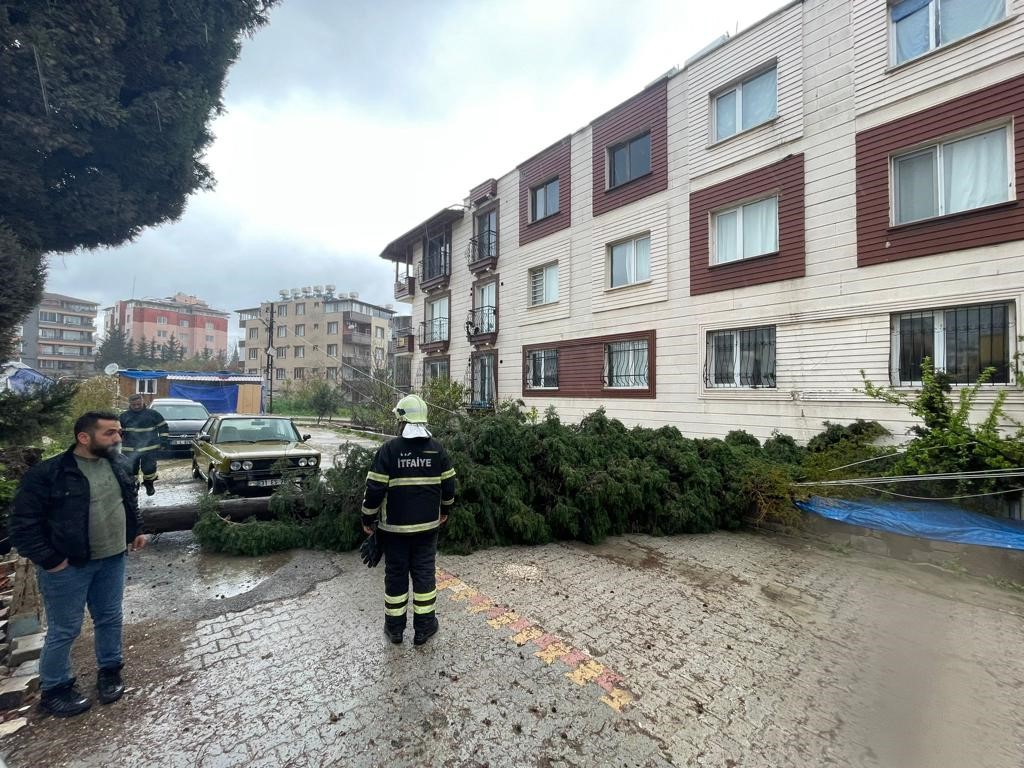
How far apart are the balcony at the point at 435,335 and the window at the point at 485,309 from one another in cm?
210

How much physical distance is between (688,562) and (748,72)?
1069 centimetres

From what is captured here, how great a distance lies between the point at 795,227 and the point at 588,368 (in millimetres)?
6175

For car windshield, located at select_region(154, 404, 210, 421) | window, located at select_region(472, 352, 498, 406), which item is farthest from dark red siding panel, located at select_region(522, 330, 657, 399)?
car windshield, located at select_region(154, 404, 210, 421)

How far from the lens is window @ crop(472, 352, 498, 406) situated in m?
17.6

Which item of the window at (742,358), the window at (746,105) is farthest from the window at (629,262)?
the window at (746,105)

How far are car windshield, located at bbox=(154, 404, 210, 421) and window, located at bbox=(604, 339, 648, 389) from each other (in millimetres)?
12518

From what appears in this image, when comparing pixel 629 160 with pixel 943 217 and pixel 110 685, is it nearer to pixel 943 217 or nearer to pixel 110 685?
pixel 943 217

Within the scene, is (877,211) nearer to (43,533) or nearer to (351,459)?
(351,459)

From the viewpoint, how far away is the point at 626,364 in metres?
12.9

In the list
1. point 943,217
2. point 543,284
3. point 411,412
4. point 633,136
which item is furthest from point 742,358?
point 411,412

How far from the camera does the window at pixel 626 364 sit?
12.4 metres

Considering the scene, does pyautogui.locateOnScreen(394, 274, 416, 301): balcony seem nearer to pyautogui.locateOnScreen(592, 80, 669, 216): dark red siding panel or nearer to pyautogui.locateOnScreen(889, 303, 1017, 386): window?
pyautogui.locateOnScreen(592, 80, 669, 216): dark red siding panel

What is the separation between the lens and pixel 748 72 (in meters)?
10.4

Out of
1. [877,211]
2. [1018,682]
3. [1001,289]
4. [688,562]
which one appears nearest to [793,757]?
[1018,682]
